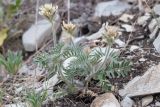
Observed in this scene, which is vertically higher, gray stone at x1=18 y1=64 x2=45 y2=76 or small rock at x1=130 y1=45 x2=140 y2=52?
small rock at x1=130 y1=45 x2=140 y2=52

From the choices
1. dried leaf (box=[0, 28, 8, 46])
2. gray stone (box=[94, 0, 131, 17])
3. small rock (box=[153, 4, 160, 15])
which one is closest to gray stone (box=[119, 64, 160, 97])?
small rock (box=[153, 4, 160, 15])

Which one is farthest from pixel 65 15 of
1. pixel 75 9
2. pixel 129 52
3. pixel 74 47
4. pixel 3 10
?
Answer: pixel 74 47

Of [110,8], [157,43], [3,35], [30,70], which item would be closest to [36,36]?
[3,35]

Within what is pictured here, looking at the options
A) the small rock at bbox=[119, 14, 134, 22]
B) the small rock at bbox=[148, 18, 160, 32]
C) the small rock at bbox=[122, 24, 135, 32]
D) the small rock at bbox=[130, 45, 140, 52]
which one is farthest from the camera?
the small rock at bbox=[119, 14, 134, 22]

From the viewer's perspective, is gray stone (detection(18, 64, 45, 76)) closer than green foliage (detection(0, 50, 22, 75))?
No

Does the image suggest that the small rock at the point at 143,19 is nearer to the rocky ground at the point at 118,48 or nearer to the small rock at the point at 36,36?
the rocky ground at the point at 118,48

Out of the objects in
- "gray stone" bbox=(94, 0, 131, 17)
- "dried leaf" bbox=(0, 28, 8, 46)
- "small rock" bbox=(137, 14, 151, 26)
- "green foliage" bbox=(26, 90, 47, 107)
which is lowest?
"dried leaf" bbox=(0, 28, 8, 46)

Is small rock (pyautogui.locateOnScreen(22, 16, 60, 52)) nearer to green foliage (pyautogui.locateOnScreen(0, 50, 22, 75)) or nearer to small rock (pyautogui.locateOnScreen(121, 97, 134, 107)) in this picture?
green foliage (pyautogui.locateOnScreen(0, 50, 22, 75))

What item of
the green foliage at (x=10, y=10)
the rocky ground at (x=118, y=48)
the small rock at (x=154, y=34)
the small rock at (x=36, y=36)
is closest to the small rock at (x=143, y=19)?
the rocky ground at (x=118, y=48)
